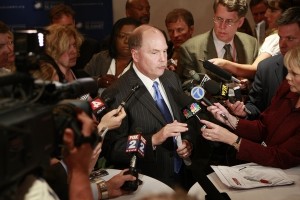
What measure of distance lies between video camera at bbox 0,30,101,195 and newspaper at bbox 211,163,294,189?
112cm

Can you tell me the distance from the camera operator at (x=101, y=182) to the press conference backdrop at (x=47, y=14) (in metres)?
3.51

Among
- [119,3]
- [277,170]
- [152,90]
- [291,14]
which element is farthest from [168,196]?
[119,3]

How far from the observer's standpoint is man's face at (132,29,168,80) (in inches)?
105

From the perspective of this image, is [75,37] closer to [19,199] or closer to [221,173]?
[221,173]

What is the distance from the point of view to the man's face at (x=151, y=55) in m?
2.66

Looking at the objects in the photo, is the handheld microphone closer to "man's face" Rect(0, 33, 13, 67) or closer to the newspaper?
the newspaper

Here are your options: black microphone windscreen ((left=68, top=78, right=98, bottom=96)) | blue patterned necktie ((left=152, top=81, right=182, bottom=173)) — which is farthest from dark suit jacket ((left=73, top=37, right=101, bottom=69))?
black microphone windscreen ((left=68, top=78, right=98, bottom=96))

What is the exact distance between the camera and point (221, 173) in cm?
234

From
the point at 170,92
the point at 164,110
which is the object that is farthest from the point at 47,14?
the point at 164,110

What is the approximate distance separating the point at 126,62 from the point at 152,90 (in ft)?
3.51

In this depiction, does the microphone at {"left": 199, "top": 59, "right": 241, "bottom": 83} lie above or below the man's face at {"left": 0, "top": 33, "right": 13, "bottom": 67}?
below

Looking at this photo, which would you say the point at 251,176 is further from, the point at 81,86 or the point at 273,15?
the point at 273,15

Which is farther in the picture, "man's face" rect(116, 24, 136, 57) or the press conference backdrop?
the press conference backdrop

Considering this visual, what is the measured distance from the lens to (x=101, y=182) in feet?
7.09
